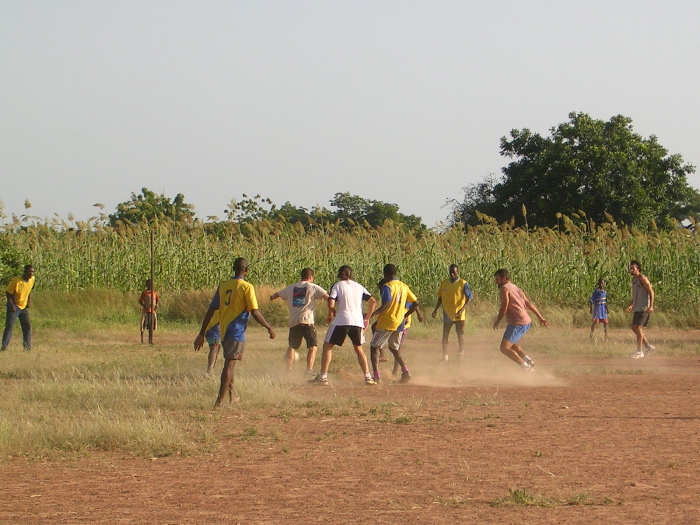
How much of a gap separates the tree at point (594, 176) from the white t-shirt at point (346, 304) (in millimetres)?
27089

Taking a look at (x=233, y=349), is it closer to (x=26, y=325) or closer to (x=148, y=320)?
(x=26, y=325)

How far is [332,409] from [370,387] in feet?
7.59

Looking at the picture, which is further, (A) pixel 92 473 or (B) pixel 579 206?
(B) pixel 579 206

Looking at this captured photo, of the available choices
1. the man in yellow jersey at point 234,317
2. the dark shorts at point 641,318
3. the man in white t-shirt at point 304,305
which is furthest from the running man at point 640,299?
the man in yellow jersey at point 234,317

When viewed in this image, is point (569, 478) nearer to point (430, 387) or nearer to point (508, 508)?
point (508, 508)

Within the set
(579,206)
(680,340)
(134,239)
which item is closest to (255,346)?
(680,340)

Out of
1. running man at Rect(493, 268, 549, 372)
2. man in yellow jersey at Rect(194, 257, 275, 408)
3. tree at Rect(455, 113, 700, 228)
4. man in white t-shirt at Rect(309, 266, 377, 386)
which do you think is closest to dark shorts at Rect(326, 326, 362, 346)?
man in white t-shirt at Rect(309, 266, 377, 386)

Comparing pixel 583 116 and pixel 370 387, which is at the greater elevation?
pixel 583 116

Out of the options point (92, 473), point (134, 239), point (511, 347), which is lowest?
point (92, 473)

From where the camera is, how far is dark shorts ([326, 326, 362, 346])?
13102 millimetres

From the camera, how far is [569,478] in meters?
7.60

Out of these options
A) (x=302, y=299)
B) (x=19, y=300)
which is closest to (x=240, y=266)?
(x=302, y=299)

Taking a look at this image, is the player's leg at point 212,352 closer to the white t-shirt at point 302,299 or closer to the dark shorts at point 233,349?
the white t-shirt at point 302,299

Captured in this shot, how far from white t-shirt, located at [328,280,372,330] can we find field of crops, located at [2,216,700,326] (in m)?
13.6
